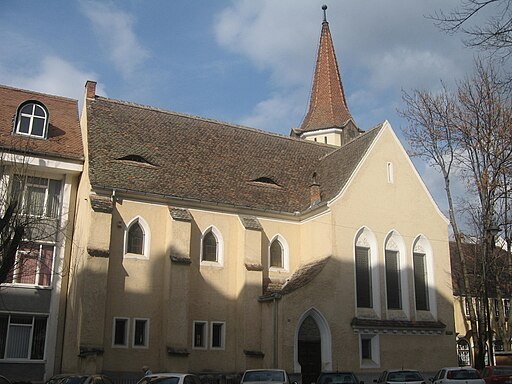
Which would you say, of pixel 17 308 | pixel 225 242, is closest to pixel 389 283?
pixel 225 242

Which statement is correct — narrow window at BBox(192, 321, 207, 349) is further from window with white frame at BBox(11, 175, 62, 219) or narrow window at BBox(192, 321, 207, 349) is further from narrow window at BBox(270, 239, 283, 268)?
window with white frame at BBox(11, 175, 62, 219)

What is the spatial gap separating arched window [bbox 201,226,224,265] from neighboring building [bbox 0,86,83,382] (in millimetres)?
6211

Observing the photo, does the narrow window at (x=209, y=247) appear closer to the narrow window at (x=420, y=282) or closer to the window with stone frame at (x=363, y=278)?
the window with stone frame at (x=363, y=278)

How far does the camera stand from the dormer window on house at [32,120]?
28.1 m

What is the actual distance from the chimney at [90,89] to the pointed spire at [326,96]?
19.3 metres

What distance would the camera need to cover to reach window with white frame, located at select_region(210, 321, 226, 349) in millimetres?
27203

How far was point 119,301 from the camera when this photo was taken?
25.4 m

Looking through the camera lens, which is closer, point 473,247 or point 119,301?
point 119,301

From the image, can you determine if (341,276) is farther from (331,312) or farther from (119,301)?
(119,301)

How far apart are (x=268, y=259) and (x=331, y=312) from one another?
4379mm

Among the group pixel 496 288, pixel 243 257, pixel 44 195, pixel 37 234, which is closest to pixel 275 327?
pixel 243 257

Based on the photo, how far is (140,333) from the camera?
25797mm

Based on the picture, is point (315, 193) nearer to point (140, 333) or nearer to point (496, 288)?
point (496, 288)

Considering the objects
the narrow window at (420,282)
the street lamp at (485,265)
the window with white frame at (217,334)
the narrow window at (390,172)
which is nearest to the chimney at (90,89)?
the window with white frame at (217,334)
